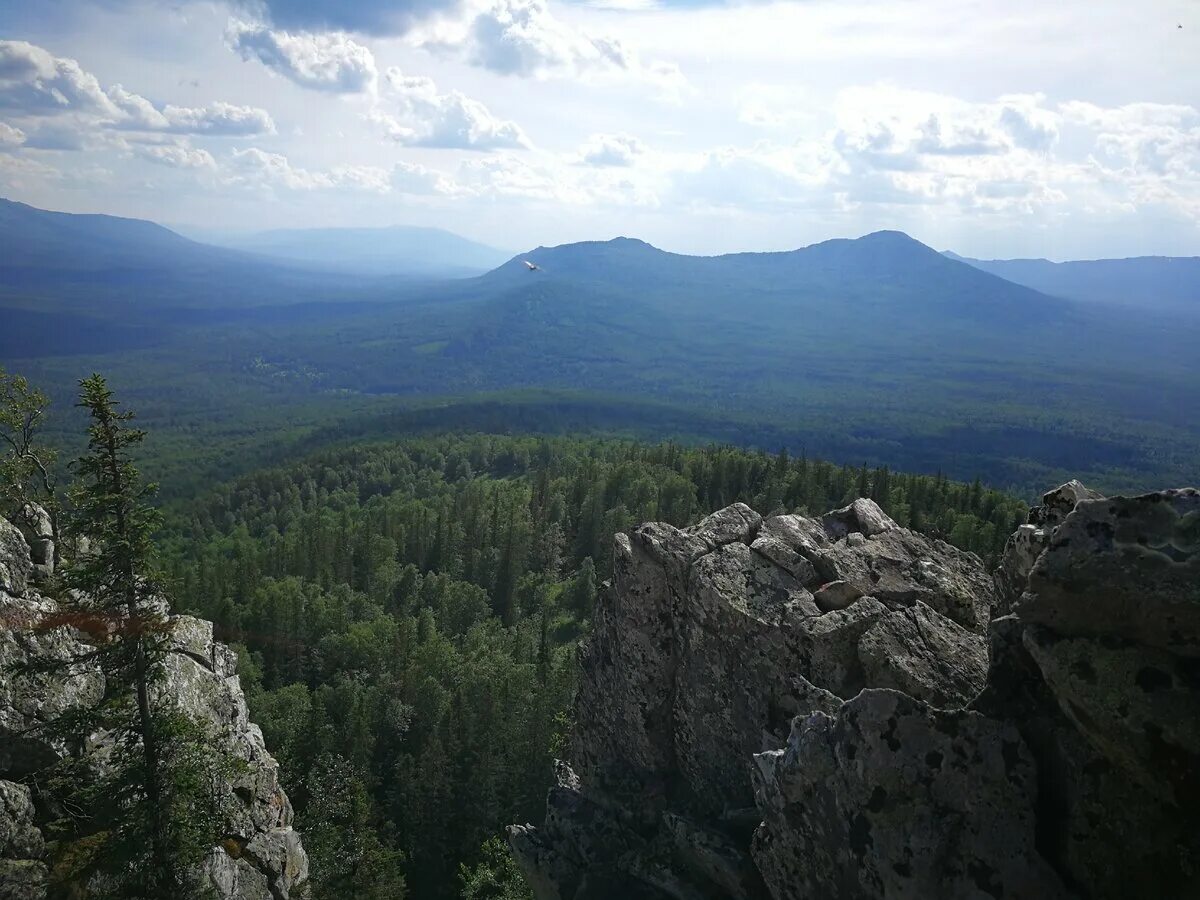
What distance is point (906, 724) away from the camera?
13.4m

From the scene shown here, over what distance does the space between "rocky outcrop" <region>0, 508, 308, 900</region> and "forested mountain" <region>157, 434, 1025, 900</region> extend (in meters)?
5.42

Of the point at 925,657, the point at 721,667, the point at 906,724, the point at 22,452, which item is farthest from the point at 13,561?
the point at 925,657

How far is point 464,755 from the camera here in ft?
180

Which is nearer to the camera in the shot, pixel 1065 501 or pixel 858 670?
pixel 1065 501

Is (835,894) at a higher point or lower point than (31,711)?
higher

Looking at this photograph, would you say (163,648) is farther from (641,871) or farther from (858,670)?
(858,670)

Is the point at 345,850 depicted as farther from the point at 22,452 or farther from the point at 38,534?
the point at 22,452

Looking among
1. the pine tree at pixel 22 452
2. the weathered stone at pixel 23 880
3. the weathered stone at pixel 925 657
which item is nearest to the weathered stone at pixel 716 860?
the weathered stone at pixel 925 657

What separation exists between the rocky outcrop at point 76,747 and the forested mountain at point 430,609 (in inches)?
213

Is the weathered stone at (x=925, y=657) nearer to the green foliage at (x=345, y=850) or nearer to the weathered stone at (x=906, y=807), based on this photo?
the weathered stone at (x=906, y=807)

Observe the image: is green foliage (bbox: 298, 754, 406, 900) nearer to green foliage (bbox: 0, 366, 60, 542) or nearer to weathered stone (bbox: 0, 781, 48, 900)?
weathered stone (bbox: 0, 781, 48, 900)

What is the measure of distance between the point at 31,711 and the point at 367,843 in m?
20.8

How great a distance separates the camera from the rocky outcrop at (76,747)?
21.2m

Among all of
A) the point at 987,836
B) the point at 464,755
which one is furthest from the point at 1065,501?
the point at 464,755
